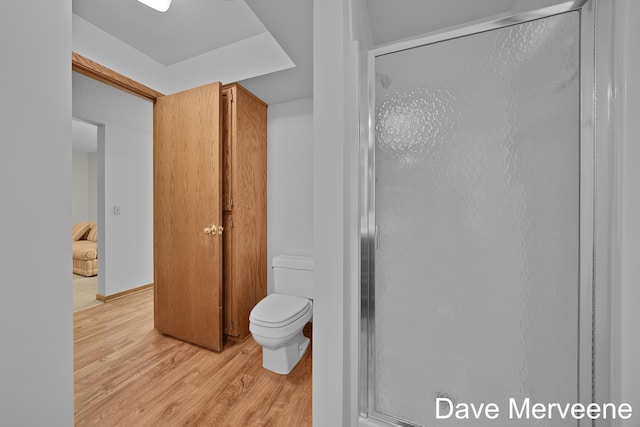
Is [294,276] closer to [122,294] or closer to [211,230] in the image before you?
[211,230]

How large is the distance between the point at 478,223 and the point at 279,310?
1.32 m

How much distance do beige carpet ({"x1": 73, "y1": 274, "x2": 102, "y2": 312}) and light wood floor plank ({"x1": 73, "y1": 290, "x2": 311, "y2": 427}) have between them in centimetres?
73

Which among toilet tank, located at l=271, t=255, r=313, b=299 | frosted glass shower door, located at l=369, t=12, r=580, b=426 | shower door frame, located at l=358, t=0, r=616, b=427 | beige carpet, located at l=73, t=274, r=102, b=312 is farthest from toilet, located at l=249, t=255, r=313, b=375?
beige carpet, located at l=73, t=274, r=102, b=312

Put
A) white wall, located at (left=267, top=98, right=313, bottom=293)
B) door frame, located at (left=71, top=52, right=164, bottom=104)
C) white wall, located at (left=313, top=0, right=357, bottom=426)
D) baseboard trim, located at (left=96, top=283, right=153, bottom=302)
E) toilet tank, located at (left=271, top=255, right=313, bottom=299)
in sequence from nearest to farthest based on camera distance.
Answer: white wall, located at (left=313, top=0, right=357, bottom=426) < door frame, located at (left=71, top=52, right=164, bottom=104) < toilet tank, located at (left=271, top=255, right=313, bottom=299) < white wall, located at (left=267, top=98, right=313, bottom=293) < baseboard trim, located at (left=96, top=283, right=153, bottom=302)

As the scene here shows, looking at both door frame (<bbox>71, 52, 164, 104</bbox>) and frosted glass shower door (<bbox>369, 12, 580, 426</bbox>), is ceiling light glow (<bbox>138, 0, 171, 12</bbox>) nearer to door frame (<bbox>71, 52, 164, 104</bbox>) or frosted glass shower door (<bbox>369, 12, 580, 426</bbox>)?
door frame (<bbox>71, 52, 164, 104</bbox>)

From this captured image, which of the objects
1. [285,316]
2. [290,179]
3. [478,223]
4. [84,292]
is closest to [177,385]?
[285,316]

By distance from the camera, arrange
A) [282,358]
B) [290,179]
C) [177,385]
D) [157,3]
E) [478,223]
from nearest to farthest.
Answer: [478,223] → [157,3] → [177,385] → [282,358] → [290,179]

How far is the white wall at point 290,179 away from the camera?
2168mm

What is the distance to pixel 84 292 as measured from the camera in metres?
2.94

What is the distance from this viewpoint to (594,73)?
72 centimetres

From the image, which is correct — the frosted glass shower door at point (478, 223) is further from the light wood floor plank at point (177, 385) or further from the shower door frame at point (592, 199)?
the light wood floor plank at point (177, 385)

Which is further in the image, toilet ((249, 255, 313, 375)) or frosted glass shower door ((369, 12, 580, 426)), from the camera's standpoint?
toilet ((249, 255, 313, 375))

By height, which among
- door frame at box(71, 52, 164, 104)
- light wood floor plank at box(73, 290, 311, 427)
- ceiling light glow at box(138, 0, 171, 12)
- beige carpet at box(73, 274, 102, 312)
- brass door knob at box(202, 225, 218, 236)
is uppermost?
ceiling light glow at box(138, 0, 171, 12)

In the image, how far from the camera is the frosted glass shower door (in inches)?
30.5
